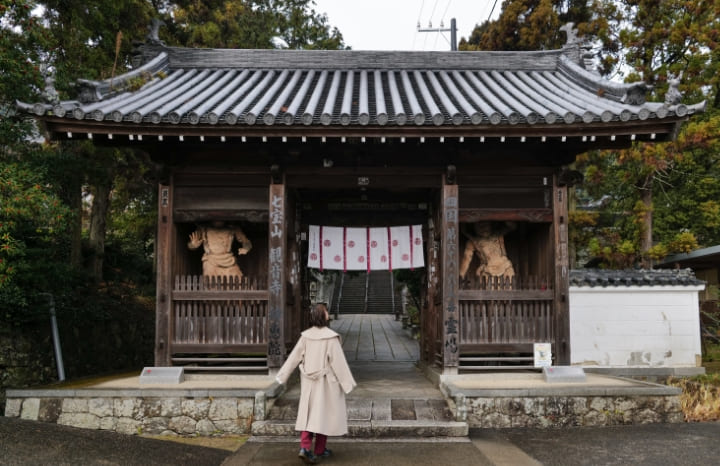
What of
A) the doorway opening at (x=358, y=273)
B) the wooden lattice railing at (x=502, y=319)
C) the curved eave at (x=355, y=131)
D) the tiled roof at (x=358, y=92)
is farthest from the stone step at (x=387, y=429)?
the doorway opening at (x=358, y=273)

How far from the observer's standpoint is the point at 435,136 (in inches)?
319

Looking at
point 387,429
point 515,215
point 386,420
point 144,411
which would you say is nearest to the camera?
point 387,429

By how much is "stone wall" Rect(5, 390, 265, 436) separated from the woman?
1704 mm

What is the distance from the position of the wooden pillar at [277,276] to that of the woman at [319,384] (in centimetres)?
251

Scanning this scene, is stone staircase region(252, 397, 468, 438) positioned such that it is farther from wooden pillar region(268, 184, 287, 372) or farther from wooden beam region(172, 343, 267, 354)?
wooden beam region(172, 343, 267, 354)

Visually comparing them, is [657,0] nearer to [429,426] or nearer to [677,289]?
[677,289]

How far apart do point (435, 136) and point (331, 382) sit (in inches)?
154

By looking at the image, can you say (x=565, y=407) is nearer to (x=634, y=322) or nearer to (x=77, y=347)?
(x=634, y=322)

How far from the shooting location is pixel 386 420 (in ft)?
23.4

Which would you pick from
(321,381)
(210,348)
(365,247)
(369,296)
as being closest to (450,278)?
(365,247)

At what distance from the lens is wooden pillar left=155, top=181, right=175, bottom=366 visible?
8852mm

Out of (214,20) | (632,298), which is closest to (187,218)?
(632,298)

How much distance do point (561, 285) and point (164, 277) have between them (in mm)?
6434

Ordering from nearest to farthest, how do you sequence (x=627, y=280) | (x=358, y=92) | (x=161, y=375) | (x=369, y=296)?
(x=161, y=375), (x=358, y=92), (x=627, y=280), (x=369, y=296)
